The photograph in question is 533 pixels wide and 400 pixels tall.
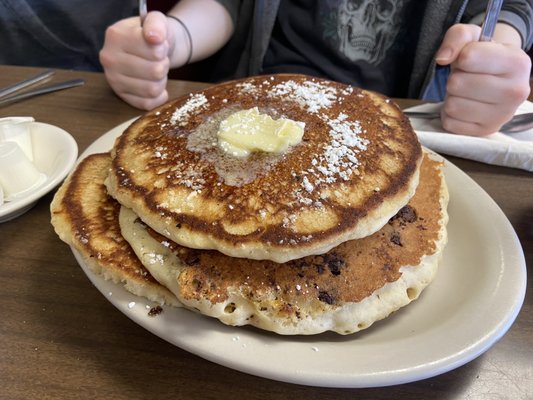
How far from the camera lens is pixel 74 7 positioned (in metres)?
1.91

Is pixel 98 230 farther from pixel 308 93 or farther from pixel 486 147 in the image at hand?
pixel 486 147

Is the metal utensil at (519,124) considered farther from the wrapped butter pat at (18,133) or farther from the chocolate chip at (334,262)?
the wrapped butter pat at (18,133)

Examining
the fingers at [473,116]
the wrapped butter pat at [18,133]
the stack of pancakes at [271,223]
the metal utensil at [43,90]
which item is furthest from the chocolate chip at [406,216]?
the metal utensil at [43,90]

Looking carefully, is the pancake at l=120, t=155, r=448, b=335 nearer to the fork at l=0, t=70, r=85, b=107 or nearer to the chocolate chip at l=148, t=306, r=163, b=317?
the chocolate chip at l=148, t=306, r=163, b=317

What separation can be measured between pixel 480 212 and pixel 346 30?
1.00 metres

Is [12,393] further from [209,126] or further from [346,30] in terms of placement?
[346,30]

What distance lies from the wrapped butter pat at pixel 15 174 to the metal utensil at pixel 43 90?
489mm

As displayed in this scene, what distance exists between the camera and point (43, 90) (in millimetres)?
1426

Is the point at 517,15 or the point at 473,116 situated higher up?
the point at 517,15

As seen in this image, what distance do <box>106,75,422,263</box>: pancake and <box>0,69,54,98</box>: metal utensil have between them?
0.77m

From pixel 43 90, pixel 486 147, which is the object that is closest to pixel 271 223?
pixel 486 147

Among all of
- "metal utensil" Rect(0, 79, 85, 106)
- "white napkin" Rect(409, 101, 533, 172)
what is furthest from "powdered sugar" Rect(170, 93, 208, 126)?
"metal utensil" Rect(0, 79, 85, 106)

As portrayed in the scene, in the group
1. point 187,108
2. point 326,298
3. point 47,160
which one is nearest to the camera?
point 326,298

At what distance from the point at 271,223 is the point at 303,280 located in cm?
10
